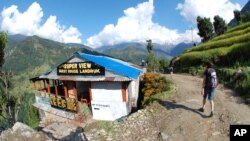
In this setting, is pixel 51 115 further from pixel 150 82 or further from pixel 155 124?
pixel 155 124

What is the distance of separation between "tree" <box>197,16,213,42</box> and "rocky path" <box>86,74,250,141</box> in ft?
207

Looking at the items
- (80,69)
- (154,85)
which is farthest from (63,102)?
(154,85)

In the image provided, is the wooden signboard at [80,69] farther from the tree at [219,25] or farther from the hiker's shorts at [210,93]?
the tree at [219,25]

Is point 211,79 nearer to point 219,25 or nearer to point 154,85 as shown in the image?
point 154,85

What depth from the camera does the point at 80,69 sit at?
29.0 meters

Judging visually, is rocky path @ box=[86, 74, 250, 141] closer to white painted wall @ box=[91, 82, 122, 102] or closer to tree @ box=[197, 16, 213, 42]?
white painted wall @ box=[91, 82, 122, 102]

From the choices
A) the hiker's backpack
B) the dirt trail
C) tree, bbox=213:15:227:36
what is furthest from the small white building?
tree, bbox=213:15:227:36

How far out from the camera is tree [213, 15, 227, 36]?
267ft

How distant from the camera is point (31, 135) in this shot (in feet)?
68.0

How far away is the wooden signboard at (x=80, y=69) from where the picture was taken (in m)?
27.2

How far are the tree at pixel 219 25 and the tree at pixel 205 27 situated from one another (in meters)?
2.96

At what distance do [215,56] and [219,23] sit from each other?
173 ft

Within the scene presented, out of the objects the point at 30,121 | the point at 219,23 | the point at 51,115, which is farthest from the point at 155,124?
the point at 219,23

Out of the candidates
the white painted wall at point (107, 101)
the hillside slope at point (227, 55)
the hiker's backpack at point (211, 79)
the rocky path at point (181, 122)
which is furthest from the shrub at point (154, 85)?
the hiker's backpack at point (211, 79)
